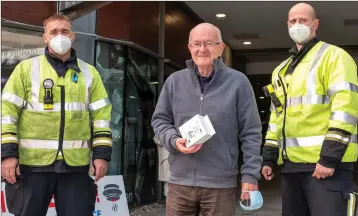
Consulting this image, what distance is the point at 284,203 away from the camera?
10.5 ft

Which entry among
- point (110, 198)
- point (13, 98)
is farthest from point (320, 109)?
point (110, 198)

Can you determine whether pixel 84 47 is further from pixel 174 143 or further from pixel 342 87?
pixel 342 87

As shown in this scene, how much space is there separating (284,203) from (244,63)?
13389 mm

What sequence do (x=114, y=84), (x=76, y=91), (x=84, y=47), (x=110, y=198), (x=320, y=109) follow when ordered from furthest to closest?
(x=114, y=84)
(x=84, y=47)
(x=110, y=198)
(x=76, y=91)
(x=320, y=109)

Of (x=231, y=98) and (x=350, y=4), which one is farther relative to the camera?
(x=350, y=4)

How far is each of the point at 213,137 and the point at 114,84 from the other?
428cm

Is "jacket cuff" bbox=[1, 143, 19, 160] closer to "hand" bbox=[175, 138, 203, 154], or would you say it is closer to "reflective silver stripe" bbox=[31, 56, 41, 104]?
"reflective silver stripe" bbox=[31, 56, 41, 104]

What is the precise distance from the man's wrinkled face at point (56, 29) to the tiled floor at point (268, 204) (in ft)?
13.0

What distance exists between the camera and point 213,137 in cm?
272

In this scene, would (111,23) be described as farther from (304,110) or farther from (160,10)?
(304,110)

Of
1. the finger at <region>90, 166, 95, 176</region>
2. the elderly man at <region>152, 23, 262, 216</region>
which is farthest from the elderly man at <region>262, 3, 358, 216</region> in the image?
the finger at <region>90, 166, 95, 176</region>

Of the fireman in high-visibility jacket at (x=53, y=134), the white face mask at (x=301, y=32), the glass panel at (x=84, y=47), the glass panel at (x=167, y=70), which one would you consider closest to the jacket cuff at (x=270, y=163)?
the white face mask at (x=301, y=32)

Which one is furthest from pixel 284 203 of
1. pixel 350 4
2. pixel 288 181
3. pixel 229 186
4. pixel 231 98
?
pixel 350 4

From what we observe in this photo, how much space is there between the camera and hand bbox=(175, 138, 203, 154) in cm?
260
